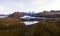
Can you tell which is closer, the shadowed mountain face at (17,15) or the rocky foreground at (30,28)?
the rocky foreground at (30,28)

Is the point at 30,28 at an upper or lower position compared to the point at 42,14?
lower

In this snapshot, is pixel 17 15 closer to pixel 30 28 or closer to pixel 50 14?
pixel 30 28

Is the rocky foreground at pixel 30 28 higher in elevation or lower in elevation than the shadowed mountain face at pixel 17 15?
lower

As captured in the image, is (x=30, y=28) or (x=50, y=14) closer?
(x=30, y=28)

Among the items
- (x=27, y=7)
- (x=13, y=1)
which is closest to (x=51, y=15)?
(x=27, y=7)

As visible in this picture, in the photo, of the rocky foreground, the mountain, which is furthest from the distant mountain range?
the rocky foreground

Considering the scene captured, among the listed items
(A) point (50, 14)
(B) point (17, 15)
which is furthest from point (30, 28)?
(A) point (50, 14)

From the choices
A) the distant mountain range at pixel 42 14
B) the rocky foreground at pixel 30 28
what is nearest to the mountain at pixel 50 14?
the distant mountain range at pixel 42 14

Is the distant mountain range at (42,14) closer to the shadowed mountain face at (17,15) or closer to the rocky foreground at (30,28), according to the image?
the shadowed mountain face at (17,15)

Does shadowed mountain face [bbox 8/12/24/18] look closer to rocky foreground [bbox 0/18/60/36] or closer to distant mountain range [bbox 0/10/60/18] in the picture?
distant mountain range [bbox 0/10/60/18]

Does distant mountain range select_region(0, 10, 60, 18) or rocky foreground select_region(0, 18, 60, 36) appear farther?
distant mountain range select_region(0, 10, 60, 18)
